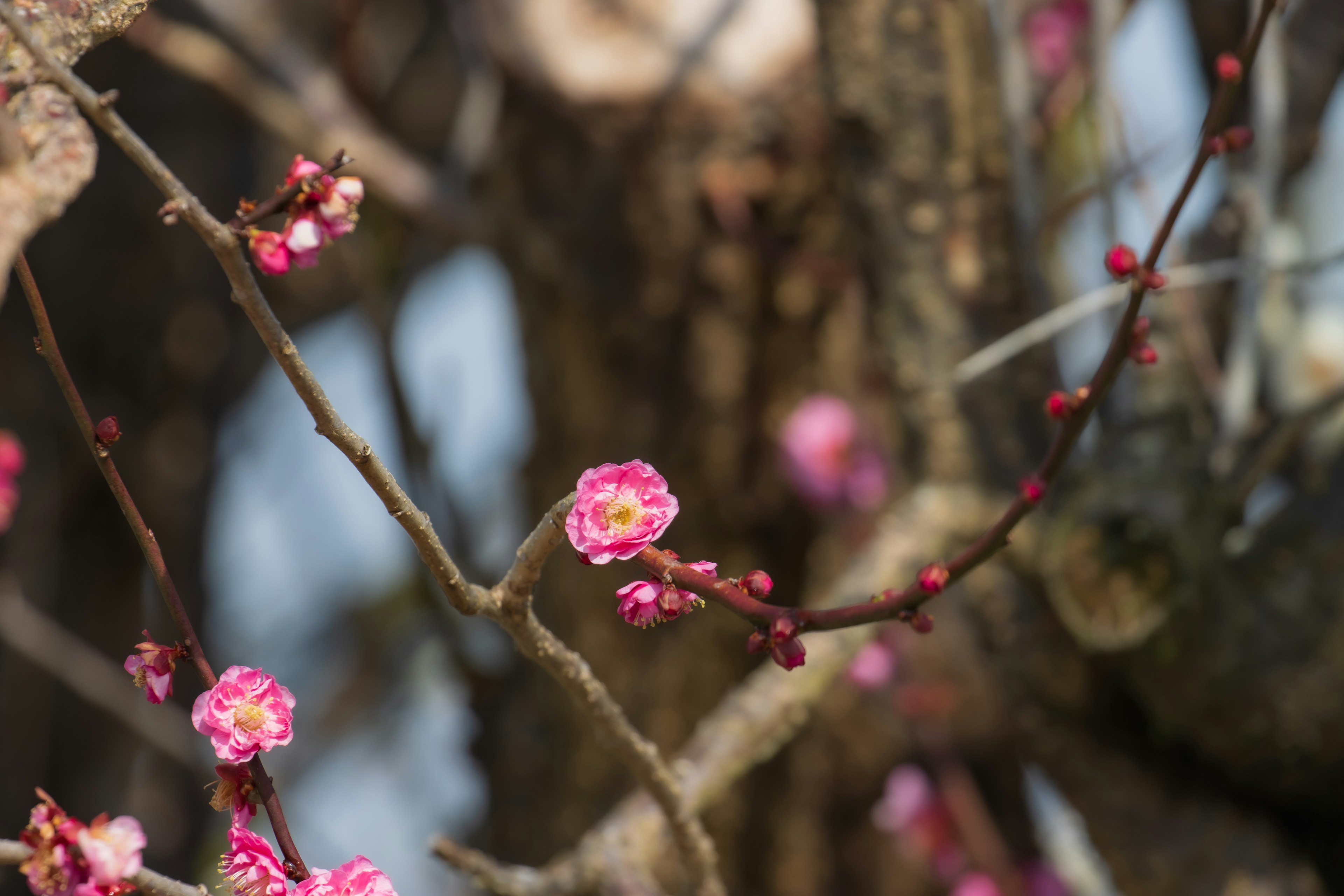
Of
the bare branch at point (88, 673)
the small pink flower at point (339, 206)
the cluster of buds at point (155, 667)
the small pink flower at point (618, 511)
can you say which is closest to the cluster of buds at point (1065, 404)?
the small pink flower at point (618, 511)

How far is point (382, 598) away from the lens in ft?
9.70

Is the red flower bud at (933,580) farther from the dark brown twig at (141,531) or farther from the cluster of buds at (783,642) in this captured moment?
the dark brown twig at (141,531)

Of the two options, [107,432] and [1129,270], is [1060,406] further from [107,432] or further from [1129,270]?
[107,432]

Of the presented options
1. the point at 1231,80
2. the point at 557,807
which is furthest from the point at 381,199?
the point at 1231,80

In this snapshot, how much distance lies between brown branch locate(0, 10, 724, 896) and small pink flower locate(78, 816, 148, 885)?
8 cm

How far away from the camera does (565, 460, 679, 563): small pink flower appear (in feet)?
1.55

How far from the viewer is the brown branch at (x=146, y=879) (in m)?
0.44

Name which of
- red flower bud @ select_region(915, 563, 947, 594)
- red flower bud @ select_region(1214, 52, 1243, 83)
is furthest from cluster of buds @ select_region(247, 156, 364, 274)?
red flower bud @ select_region(1214, 52, 1243, 83)

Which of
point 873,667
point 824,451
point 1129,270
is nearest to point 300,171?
point 1129,270

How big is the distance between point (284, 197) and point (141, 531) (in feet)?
0.60

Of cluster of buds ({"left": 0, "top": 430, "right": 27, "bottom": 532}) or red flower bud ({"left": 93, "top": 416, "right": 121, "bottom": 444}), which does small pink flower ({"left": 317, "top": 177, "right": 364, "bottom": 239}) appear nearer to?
red flower bud ({"left": 93, "top": 416, "right": 121, "bottom": 444})

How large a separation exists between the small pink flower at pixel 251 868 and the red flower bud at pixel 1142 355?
0.58 metres

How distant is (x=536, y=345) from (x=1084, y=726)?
123cm

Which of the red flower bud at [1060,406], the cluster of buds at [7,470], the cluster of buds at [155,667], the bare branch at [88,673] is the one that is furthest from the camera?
the bare branch at [88,673]
